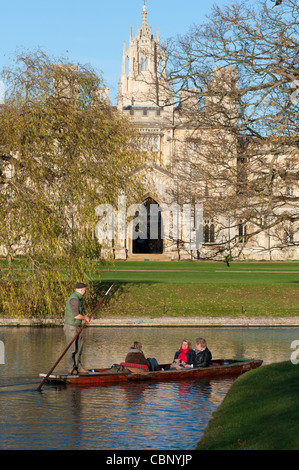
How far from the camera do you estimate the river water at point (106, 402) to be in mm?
9898

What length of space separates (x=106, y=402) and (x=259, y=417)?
3737 millimetres

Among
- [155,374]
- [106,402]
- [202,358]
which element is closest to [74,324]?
[155,374]

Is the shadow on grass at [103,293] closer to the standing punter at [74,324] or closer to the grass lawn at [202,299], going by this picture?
the grass lawn at [202,299]

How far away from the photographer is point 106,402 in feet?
41.9

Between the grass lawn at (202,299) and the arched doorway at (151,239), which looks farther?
the arched doorway at (151,239)

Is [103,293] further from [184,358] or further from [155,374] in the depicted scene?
[155,374]

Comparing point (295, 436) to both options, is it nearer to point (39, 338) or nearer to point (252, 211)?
point (39, 338)

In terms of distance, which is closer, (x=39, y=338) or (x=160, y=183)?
(x=39, y=338)

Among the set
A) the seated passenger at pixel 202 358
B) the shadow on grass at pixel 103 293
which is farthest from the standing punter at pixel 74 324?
the shadow on grass at pixel 103 293

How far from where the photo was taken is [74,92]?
2472cm

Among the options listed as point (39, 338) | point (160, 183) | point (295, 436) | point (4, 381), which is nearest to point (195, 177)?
point (39, 338)

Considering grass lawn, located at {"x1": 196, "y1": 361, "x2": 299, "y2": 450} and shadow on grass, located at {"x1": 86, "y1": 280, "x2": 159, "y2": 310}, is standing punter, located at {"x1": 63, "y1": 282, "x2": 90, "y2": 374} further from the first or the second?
shadow on grass, located at {"x1": 86, "y1": 280, "x2": 159, "y2": 310}

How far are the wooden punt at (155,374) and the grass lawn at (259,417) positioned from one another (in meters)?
1.99
